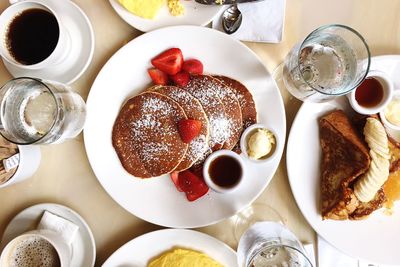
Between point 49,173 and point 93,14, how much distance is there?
56 cm

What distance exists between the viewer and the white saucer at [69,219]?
1.49m

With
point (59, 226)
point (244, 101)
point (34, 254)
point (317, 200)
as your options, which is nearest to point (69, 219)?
point (59, 226)

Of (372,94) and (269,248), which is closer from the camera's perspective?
(269,248)

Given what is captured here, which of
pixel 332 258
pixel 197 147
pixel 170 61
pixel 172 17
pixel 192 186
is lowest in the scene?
pixel 332 258

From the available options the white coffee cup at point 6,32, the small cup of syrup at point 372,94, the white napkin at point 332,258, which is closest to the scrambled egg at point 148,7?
the white coffee cup at point 6,32

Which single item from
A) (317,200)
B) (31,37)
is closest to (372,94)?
(317,200)

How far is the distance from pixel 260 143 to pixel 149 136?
367 millimetres

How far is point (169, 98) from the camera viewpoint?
1470 mm

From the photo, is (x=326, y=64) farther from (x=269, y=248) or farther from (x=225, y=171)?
(x=269, y=248)

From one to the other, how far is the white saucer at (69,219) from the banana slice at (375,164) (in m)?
0.90

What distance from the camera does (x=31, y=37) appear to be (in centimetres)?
142

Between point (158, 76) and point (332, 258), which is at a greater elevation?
point (158, 76)

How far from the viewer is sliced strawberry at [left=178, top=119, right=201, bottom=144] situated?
143 centimetres

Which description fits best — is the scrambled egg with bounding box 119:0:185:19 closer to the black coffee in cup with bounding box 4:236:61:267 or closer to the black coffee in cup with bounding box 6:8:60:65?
the black coffee in cup with bounding box 6:8:60:65
